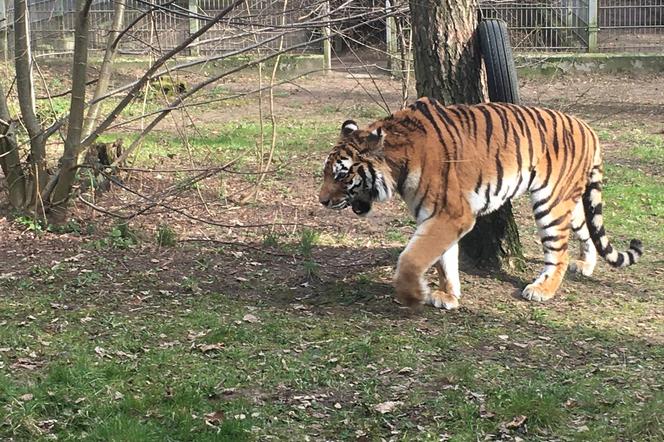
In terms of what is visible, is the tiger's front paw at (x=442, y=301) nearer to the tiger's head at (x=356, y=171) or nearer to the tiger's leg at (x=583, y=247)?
the tiger's head at (x=356, y=171)

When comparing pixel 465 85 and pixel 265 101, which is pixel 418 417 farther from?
pixel 265 101

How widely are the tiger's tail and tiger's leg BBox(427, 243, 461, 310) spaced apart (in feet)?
4.32

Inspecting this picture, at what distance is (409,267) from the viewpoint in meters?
5.80

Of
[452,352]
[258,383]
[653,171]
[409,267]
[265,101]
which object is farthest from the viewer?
[265,101]

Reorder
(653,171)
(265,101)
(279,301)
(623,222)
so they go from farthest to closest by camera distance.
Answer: (265,101) < (653,171) < (623,222) < (279,301)

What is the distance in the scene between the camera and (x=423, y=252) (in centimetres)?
584

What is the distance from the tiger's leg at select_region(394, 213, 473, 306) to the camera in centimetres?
581

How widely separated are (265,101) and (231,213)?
25.3ft

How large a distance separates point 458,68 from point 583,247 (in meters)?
1.67

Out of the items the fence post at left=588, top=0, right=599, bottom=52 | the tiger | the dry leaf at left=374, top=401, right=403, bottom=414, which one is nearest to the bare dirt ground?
the tiger

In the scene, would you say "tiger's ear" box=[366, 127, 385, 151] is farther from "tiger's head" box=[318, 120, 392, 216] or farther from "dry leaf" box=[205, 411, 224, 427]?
"dry leaf" box=[205, 411, 224, 427]

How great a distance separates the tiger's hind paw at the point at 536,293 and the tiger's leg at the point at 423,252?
758 mm

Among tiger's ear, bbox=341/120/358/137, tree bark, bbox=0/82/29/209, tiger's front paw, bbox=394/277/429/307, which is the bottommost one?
tiger's front paw, bbox=394/277/429/307

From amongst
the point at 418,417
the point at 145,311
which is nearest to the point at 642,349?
the point at 418,417
